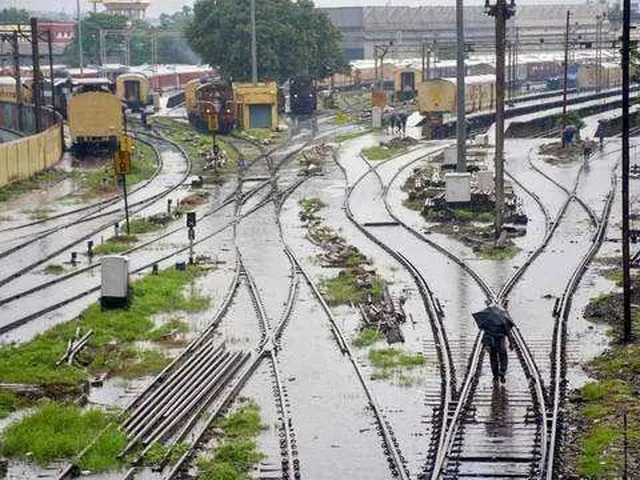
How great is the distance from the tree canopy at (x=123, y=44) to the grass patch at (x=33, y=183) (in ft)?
233

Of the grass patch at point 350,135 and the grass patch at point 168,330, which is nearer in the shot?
the grass patch at point 168,330

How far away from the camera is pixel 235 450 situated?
47.0ft

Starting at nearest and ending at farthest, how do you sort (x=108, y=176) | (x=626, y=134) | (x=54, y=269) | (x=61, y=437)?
1. (x=61, y=437)
2. (x=626, y=134)
3. (x=54, y=269)
4. (x=108, y=176)

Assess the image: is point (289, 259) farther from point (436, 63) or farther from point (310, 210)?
point (436, 63)

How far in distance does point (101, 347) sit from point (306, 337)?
10.9 ft

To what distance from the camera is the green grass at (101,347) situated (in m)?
17.9

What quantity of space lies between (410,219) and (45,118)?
33.5 metres

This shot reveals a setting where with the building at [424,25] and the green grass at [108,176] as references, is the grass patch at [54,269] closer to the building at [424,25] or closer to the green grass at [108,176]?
the green grass at [108,176]

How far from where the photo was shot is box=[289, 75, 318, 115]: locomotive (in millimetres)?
74938

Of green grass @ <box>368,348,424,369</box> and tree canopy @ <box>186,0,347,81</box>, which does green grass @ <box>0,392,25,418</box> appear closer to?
green grass @ <box>368,348,424,369</box>

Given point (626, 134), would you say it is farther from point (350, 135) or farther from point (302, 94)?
point (302, 94)

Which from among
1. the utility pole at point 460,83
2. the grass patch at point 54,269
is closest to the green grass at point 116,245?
the grass patch at point 54,269

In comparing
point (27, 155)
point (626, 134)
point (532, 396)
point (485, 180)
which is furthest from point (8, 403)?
point (27, 155)

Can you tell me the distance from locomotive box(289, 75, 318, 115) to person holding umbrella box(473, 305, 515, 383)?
58.6 metres
